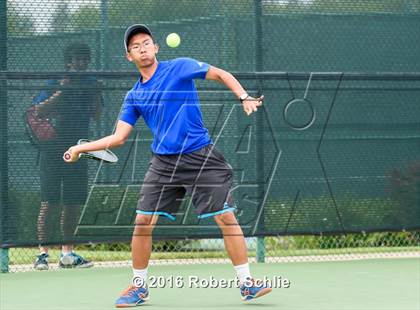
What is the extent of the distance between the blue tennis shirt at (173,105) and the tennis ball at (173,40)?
195cm

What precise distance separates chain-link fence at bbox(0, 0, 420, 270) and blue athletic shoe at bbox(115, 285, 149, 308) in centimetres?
199

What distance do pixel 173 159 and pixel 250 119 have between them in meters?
2.23

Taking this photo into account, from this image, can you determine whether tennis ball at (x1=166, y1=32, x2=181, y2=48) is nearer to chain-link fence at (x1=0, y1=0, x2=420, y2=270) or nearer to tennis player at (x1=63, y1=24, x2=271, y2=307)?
chain-link fence at (x1=0, y1=0, x2=420, y2=270)

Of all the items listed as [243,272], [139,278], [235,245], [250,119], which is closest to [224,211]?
[235,245]

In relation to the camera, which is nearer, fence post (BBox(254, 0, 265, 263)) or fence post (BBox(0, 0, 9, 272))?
fence post (BBox(0, 0, 9, 272))

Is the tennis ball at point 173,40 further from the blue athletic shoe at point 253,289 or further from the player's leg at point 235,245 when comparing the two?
the blue athletic shoe at point 253,289

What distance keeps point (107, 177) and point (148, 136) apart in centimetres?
43

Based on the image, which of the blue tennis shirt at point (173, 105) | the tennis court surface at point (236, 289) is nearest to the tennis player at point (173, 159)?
the blue tennis shirt at point (173, 105)

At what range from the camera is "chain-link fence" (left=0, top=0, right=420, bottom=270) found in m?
7.21

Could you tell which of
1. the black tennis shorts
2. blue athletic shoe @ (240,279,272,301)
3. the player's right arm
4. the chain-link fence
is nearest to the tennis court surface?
blue athletic shoe @ (240,279,272,301)

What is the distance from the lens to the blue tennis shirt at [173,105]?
17.7ft

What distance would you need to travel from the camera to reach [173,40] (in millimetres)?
7414

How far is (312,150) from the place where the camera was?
7723mm

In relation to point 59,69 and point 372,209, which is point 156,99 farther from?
point 372,209
